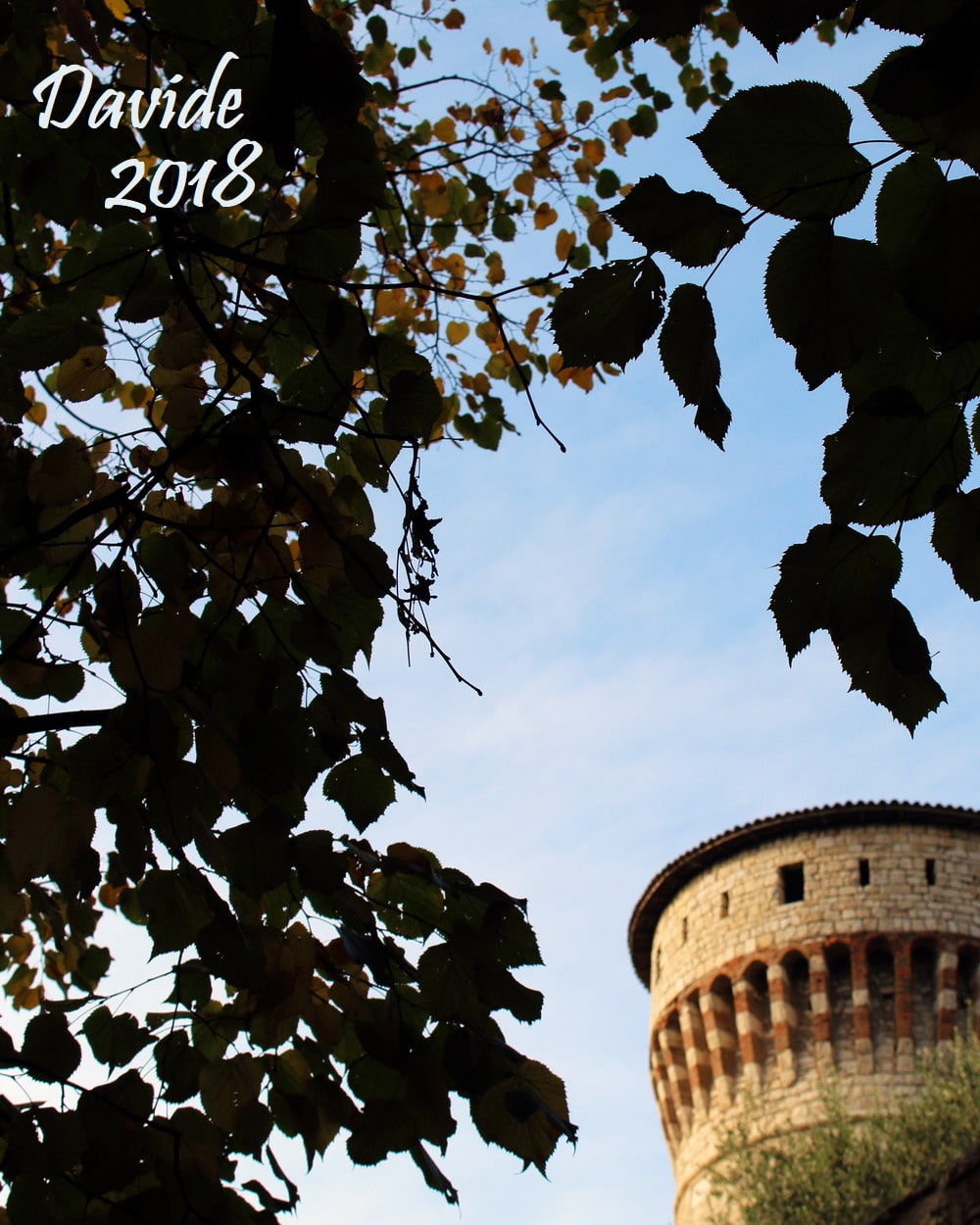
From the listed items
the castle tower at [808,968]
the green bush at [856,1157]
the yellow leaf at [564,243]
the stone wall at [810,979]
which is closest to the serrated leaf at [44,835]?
the yellow leaf at [564,243]

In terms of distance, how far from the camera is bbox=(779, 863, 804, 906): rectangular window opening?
20.6 metres

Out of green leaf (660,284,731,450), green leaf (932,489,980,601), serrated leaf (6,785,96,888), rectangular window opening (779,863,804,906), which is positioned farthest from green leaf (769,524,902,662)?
rectangular window opening (779,863,804,906)

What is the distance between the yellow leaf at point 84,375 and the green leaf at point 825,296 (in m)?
1.62

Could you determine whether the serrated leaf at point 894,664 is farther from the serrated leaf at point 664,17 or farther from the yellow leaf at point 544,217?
the yellow leaf at point 544,217

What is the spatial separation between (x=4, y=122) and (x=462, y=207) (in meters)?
3.95

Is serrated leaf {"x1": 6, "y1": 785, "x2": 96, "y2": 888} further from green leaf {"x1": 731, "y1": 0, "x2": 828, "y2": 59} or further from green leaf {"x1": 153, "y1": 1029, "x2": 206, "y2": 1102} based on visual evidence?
green leaf {"x1": 731, "y1": 0, "x2": 828, "y2": 59}

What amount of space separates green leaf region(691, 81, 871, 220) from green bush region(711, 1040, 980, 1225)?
1587 centimetres

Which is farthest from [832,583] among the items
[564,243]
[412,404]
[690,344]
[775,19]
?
[564,243]

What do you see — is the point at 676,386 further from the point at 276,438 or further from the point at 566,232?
the point at 566,232

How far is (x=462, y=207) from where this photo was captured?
227 inches

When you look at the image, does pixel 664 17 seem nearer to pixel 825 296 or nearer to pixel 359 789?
pixel 825 296

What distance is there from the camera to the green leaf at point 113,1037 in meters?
2.35

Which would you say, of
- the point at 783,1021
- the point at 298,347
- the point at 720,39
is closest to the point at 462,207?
the point at 720,39

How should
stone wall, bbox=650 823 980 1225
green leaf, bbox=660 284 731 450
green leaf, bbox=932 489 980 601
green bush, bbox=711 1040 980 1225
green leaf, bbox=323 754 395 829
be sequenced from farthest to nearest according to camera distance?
stone wall, bbox=650 823 980 1225
green bush, bbox=711 1040 980 1225
green leaf, bbox=323 754 395 829
green leaf, bbox=932 489 980 601
green leaf, bbox=660 284 731 450
